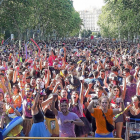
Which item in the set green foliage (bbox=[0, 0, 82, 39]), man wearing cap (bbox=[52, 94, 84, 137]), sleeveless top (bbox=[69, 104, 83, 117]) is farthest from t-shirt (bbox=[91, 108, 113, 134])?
green foliage (bbox=[0, 0, 82, 39])

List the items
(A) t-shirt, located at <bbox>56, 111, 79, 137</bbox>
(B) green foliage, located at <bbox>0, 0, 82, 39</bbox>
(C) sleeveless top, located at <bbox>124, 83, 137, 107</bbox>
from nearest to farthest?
(A) t-shirt, located at <bbox>56, 111, 79, 137</bbox>, (C) sleeveless top, located at <bbox>124, 83, 137, 107</bbox>, (B) green foliage, located at <bbox>0, 0, 82, 39</bbox>

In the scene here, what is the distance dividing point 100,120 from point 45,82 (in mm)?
3350

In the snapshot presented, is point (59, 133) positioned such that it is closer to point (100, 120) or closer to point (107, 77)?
point (100, 120)

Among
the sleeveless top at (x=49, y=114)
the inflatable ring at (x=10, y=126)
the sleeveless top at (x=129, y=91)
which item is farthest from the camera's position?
the sleeveless top at (x=129, y=91)

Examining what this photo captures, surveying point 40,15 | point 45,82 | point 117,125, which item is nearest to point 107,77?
point 45,82

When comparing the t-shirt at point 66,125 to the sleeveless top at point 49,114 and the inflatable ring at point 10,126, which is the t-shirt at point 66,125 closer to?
the sleeveless top at point 49,114

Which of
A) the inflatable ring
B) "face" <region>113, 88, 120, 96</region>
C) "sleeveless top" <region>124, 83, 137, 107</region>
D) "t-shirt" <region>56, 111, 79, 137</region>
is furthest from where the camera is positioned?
"sleeveless top" <region>124, 83, 137, 107</region>

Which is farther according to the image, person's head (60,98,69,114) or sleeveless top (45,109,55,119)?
sleeveless top (45,109,55,119)

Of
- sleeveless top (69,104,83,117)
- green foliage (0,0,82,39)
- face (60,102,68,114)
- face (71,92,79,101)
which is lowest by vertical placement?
sleeveless top (69,104,83,117)

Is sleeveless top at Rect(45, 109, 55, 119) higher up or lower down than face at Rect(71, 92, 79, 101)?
lower down

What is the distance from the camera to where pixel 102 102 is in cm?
537

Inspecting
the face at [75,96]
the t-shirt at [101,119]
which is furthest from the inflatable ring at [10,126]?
the t-shirt at [101,119]

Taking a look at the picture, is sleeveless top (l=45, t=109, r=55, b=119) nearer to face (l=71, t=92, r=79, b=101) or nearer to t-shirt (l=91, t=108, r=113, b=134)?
face (l=71, t=92, r=79, b=101)

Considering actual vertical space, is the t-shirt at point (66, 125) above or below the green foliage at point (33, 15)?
below
